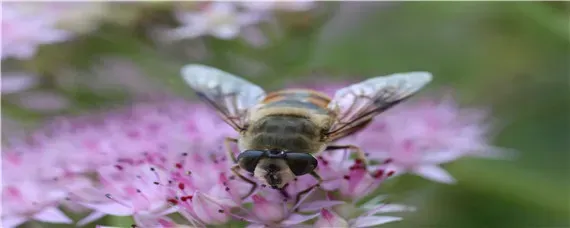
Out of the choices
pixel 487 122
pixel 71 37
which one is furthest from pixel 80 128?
pixel 487 122

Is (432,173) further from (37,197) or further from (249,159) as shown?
(37,197)

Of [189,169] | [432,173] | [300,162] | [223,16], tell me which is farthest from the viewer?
[223,16]

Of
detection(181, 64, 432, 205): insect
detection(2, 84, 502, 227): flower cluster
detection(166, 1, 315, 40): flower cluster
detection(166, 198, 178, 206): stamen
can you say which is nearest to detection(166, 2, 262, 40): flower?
detection(166, 1, 315, 40): flower cluster

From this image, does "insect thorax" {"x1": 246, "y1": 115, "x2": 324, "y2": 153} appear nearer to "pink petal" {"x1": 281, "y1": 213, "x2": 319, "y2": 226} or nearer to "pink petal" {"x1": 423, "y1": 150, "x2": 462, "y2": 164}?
"pink petal" {"x1": 281, "y1": 213, "x2": 319, "y2": 226}

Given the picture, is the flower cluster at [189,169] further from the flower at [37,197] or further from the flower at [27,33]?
the flower at [27,33]

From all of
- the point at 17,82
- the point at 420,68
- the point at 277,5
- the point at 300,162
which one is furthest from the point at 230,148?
the point at 420,68

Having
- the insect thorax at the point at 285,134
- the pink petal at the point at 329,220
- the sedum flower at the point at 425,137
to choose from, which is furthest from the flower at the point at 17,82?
the pink petal at the point at 329,220
